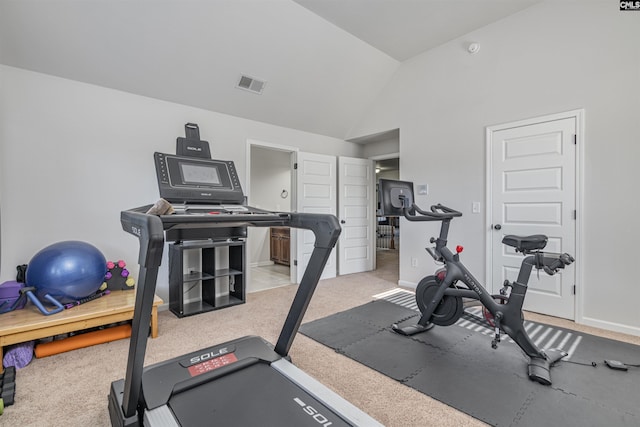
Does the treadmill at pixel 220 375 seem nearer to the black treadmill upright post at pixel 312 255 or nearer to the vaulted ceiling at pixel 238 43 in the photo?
the black treadmill upright post at pixel 312 255

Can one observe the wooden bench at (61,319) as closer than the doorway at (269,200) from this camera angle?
Yes

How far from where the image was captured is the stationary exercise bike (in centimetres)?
212

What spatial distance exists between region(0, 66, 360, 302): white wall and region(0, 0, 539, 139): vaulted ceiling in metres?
0.18

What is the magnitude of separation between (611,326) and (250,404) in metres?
3.44

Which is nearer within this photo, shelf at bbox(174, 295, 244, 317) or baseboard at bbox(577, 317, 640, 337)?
baseboard at bbox(577, 317, 640, 337)

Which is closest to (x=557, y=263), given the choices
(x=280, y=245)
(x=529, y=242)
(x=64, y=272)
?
(x=529, y=242)

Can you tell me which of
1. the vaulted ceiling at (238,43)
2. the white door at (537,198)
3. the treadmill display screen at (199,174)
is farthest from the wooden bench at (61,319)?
the white door at (537,198)

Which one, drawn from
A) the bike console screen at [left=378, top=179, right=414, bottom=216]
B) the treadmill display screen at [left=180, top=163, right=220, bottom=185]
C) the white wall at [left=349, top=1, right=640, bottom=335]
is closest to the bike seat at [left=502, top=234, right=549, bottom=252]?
the bike console screen at [left=378, top=179, right=414, bottom=216]

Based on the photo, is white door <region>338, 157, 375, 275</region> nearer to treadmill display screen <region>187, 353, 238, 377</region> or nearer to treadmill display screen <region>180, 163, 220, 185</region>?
treadmill display screen <region>180, 163, 220, 185</region>

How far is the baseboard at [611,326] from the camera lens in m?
2.72

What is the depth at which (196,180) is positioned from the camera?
270cm

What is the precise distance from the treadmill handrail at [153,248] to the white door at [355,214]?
340 cm

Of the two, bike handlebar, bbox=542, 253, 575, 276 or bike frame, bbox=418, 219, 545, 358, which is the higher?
bike handlebar, bbox=542, 253, 575, 276

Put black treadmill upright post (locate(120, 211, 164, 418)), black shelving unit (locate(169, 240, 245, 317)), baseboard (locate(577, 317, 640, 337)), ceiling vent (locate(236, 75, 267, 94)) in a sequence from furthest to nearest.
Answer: ceiling vent (locate(236, 75, 267, 94)) → black shelving unit (locate(169, 240, 245, 317)) → baseboard (locate(577, 317, 640, 337)) → black treadmill upright post (locate(120, 211, 164, 418))
